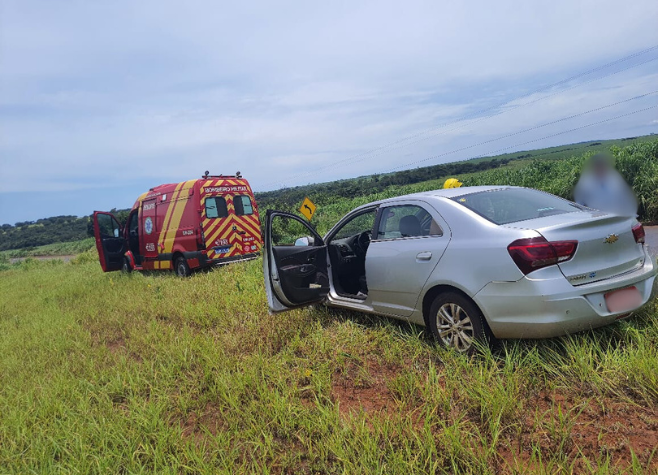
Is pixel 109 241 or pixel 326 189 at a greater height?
pixel 326 189

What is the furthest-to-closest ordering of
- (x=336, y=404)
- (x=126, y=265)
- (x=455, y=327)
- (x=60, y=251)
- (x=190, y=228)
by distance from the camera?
(x=60, y=251), (x=126, y=265), (x=190, y=228), (x=455, y=327), (x=336, y=404)

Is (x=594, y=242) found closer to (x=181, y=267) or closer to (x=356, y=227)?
(x=356, y=227)

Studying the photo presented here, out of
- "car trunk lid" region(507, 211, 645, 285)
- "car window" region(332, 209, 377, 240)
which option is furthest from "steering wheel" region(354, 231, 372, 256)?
"car trunk lid" region(507, 211, 645, 285)

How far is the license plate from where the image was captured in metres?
3.04

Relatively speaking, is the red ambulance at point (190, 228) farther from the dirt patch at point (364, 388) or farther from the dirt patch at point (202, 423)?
the dirt patch at point (364, 388)

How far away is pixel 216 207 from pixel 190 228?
80 cm

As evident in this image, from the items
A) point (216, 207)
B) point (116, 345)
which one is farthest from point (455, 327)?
point (216, 207)

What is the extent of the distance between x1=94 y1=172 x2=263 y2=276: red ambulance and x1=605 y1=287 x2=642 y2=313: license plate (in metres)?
8.52

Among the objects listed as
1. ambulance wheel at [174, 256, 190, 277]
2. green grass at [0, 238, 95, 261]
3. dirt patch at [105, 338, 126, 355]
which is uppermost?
green grass at [0, 238, 95, 261]

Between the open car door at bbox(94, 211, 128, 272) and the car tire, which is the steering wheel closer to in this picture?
the car tire

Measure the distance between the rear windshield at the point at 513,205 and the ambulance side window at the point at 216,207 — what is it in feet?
24.5

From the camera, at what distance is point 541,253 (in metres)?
2.97

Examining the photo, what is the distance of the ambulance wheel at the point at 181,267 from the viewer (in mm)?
10412

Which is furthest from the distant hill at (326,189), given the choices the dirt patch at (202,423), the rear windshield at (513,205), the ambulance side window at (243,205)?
the dirt patch at (202,423)
